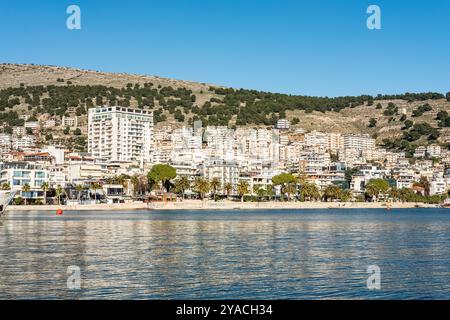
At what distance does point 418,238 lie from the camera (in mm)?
52438

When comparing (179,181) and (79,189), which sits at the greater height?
(179,181)

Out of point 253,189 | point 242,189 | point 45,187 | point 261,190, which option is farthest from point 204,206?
point 45,187

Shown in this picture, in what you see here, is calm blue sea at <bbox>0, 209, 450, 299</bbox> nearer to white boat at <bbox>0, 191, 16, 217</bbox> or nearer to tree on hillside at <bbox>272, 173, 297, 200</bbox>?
white boat at <bbox>0, 191, 16, 217</bbox>

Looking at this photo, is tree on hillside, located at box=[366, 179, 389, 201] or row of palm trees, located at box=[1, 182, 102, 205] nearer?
row of palm trees, located at box=[1, 182, 102, 205]

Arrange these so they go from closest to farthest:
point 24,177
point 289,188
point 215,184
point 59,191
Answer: point 59,191, point 24,177, point 215,184, point 289,188

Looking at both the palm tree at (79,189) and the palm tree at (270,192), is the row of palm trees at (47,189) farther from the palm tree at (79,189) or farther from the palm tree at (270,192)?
the palm tree at (270,192)

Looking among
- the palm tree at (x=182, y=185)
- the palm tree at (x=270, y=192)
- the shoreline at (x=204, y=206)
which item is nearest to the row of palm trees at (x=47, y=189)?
the shoreline at (x=204, y=206)

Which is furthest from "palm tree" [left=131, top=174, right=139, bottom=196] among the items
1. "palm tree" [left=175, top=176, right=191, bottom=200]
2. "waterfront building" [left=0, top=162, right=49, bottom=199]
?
"waterfront building" [left=0, top=162, right=49, bottom=199]

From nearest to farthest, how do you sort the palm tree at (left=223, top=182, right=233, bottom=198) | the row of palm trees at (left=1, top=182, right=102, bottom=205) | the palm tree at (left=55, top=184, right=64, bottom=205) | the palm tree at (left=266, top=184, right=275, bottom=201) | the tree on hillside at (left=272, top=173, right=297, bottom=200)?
1. the row of palm trees at (left=1, top=182, right=102, bottom=205)
2. the palm tree at (left=55, top=184, right=64, bottom=205)
3. the palm tree at (left=223, top=182, right=233, bottom=198)
4. the palm tree at (left=266, top=184, right=275, bottom=201)
5. the tree on hillside at (left=272, top=173, right=297, bottom=200)

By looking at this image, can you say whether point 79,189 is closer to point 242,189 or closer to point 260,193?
point 242,189

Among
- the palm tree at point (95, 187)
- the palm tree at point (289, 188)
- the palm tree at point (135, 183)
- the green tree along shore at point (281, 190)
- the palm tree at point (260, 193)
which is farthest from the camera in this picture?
the palm tree at point (289, 188)

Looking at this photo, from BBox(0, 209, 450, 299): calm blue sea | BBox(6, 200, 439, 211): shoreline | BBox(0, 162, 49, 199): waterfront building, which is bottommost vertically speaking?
BBox(0, 209, 450, 299): calm blue sea
